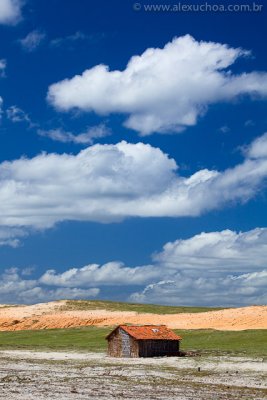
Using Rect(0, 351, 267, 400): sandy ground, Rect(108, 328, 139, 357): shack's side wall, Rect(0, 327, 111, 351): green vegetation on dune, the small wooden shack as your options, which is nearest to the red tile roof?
the small wooden shack

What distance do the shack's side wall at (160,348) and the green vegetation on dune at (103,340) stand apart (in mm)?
3634

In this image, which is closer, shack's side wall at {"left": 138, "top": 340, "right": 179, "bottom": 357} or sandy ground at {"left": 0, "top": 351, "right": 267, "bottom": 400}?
sandy ground at {"left": 0, "top": 351, "right": 267, "bottom": 400}

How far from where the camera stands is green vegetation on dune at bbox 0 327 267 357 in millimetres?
84250

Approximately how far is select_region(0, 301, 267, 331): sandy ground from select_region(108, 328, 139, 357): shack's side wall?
31913mm

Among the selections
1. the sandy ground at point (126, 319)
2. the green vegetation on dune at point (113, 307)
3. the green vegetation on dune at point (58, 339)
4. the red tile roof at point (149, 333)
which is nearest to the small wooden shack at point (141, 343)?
the red tile roof at point (149, 333)

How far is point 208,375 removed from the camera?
58188 millimetres

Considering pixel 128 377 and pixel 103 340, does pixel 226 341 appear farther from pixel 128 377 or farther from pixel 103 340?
pixel 128 377

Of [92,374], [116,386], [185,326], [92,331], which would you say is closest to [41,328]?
[92,331]

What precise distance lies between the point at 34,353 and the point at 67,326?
44.5m

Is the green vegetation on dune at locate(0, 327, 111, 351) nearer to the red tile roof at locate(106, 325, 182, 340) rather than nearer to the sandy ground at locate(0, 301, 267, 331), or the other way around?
the red tile roof at locate(106, 325, 182, 340)

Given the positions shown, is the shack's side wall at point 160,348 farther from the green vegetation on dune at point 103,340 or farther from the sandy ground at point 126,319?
the sandy ground at point 126,319

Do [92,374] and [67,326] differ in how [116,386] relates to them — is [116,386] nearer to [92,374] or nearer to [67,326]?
[92,374]

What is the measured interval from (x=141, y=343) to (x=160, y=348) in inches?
107

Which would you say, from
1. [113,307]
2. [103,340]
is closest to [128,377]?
[103,340]
